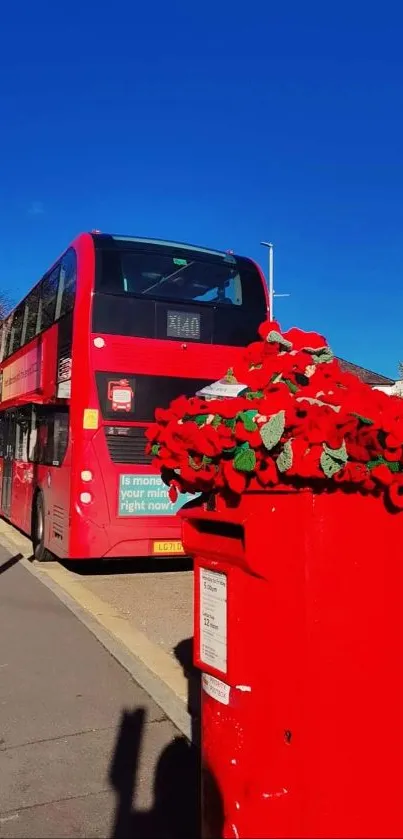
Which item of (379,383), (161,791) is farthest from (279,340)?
(379,383)

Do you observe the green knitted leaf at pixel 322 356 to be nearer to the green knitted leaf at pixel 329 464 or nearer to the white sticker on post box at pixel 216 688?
the green knitted leaf at pixel 329 464

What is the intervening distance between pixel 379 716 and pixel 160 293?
6.88 metres

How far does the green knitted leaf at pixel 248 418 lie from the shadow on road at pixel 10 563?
8.06 meters

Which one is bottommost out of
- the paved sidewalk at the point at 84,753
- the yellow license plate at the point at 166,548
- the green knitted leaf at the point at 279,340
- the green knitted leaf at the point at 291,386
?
the paved sidewalk at the point at 84,753

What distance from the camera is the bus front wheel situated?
10.1 meters

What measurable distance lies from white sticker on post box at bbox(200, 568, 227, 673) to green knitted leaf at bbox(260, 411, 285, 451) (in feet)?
2.04

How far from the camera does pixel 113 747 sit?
3.89 metres

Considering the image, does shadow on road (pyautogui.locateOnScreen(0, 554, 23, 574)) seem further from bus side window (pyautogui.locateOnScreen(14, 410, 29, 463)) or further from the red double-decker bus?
bus side window (pyautogui.locateOnScreen(14, 410, 29, 463))

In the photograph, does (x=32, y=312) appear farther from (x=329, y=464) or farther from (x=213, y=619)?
(x=329, y=464)

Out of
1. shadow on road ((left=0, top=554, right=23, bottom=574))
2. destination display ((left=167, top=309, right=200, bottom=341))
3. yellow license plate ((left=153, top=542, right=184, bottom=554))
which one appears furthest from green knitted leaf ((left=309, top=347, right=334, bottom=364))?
shadow on road ((left=0, top=554, right=23, bottom=574))

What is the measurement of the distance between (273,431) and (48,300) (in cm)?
866

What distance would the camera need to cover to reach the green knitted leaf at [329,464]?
2137mm

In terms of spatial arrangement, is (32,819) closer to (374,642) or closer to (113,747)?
(113,747)

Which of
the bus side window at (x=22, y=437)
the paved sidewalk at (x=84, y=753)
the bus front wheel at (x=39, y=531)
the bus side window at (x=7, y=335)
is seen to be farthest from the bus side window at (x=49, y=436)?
the bus side window at (x=7, y=335)
